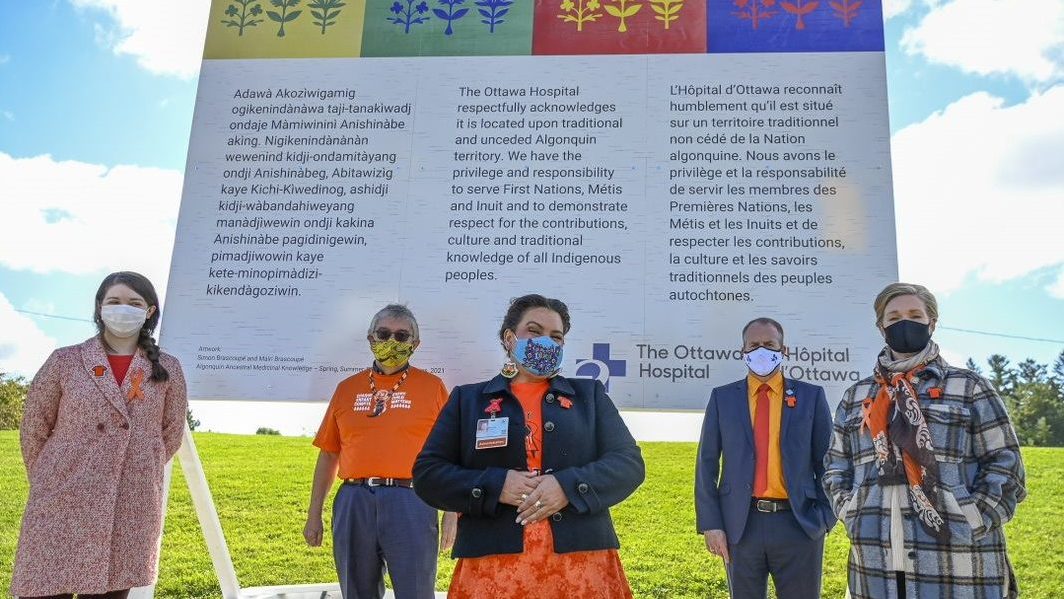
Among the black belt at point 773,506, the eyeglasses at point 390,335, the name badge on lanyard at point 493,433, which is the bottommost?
the black belt at point 773,506

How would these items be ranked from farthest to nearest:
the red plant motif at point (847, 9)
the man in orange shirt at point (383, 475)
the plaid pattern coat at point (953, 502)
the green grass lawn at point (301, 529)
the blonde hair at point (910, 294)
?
1. the green grass lawn at point (301, 529)
2. the red plant motif at point (847, 9)
3. the man in orange shirt at point (383, 475)
4. the blonde hair at point (910, 294)
5. the plaid pattern coat at point (953, 502)

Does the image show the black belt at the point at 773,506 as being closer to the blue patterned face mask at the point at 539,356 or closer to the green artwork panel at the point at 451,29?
the blue patterned face mask at the point at 539,356

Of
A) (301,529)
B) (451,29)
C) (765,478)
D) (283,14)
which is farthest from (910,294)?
(301,529)

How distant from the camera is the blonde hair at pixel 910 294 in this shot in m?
2.13

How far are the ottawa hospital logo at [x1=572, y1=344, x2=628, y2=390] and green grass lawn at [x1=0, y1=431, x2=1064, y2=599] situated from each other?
2.77 meters

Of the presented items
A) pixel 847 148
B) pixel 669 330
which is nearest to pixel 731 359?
pixel 669 330

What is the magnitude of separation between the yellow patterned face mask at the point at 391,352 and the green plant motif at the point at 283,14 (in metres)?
2.39

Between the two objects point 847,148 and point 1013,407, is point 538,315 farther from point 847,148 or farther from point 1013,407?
point 1013,407

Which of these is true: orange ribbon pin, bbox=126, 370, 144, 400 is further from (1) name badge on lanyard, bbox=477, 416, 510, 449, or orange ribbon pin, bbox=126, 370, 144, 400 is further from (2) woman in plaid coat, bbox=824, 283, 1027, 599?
(2) woman in plaid coat, bbox=824, 283, 1027, 599

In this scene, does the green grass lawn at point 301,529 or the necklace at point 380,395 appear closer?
the necklace at point 380,395

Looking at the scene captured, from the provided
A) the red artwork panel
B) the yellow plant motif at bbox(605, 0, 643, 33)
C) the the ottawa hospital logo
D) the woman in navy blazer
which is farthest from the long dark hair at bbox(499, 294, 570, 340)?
the yellow plant motif at bbox(605, 0, 643, 33)

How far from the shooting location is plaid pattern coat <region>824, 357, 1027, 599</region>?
5.80ft

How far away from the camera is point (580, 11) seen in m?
3.88

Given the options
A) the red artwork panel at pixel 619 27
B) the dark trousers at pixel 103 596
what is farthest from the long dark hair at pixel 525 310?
the red artwork panel at pixel 619 27
